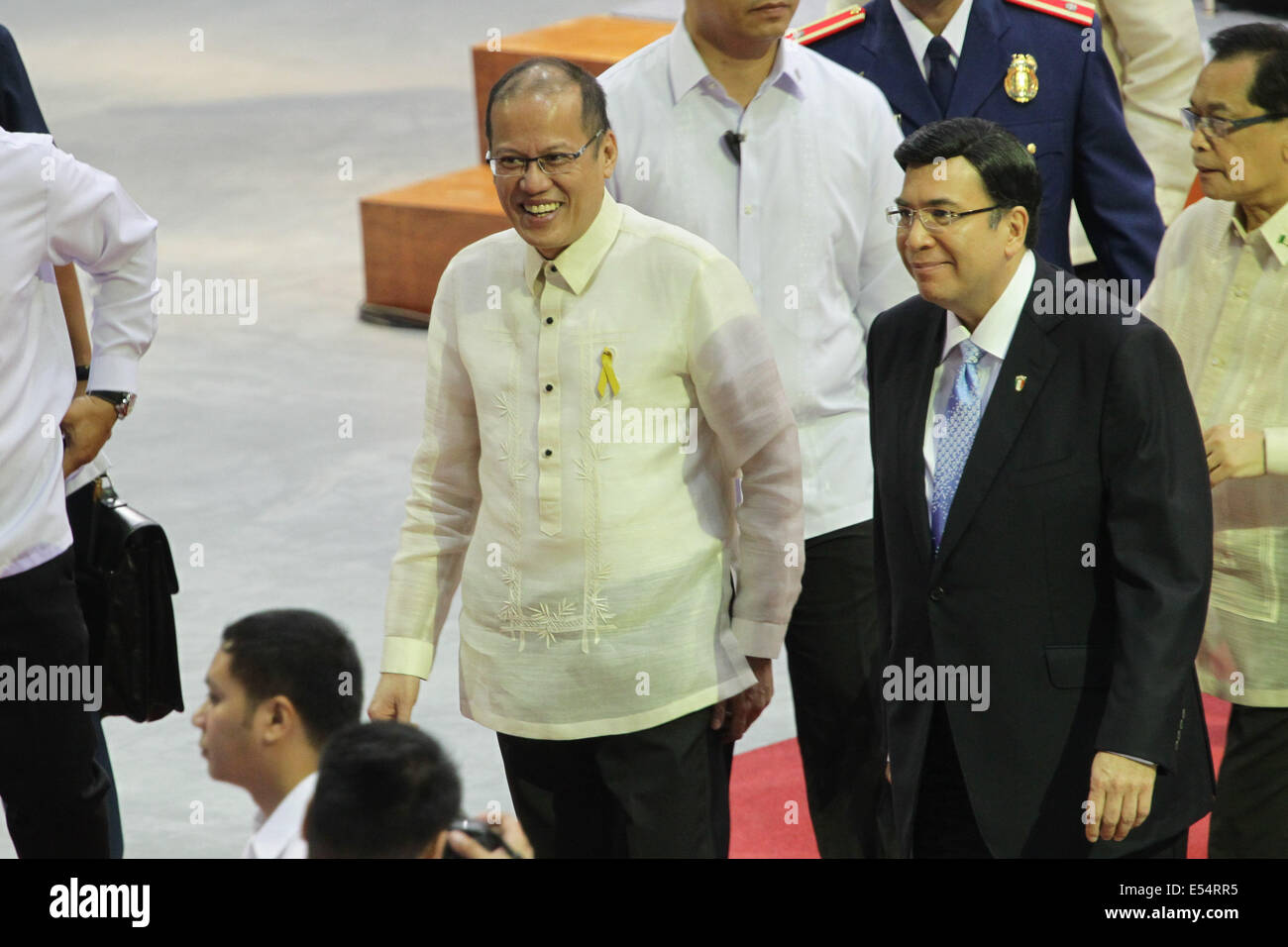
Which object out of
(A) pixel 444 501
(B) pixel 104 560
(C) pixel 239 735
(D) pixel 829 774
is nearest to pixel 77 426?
(B) pixel 104 560

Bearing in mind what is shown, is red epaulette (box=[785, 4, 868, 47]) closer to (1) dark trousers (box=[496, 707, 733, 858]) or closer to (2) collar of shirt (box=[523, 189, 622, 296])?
(2) collar of shirt (box=[523, 189, 622, 296])

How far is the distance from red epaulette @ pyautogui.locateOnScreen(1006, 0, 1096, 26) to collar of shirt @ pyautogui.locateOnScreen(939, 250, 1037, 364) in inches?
39.6

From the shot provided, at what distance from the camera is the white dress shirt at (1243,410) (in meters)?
3.05

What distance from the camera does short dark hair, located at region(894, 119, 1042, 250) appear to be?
8.73ft

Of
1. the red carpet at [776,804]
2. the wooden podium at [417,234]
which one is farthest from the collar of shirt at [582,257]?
the wooden podium at [417,234]

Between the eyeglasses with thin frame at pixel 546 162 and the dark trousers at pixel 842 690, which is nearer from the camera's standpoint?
the eyeglasses with thin frame at pixel 546 162

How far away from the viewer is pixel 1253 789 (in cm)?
309

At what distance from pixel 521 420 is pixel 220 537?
299 centimetres

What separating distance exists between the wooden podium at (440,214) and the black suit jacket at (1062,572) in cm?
446

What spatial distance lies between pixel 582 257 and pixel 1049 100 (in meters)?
1.18

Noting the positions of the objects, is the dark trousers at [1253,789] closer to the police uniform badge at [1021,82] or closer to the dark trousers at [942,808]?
the dark trousers at [942,808]

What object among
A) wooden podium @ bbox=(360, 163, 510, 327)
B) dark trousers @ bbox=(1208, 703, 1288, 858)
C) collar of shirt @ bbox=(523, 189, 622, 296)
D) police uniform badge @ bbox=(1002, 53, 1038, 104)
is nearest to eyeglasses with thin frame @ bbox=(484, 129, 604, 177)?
collar of shirt @ bbox=(523, 189, 622, 296)

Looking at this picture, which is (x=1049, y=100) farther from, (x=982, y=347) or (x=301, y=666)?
(x=301, y=666)

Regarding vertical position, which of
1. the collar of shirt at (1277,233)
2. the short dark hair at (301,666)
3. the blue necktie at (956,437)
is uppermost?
the collar of shirt at (1277,233)
